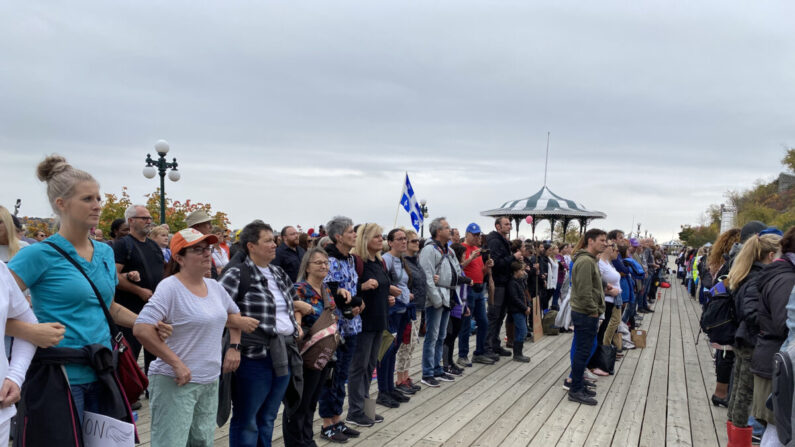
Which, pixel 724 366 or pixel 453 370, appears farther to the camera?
pixel 453 370

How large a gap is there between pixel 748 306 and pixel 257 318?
11.5 ft

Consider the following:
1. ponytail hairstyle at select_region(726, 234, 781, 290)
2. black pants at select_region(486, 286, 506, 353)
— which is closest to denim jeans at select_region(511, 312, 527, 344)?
black pants at select_region(486, 286, 506, 353)

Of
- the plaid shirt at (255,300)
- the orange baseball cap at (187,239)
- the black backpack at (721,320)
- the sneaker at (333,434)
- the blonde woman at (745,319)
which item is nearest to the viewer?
the orange baseball cap at (187,239)

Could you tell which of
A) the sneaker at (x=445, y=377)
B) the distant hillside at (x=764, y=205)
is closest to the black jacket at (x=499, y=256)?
the sneaker at (x=445, y=377)

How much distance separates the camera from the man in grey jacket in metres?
6.39

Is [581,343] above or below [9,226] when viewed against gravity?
Answer: below

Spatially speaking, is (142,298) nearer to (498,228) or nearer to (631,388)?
(498,228)

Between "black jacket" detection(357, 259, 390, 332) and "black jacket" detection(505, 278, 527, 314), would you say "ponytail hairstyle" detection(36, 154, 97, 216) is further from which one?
"black jacket" detection(505, 278, 527, 314)

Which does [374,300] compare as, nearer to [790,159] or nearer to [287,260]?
[287,260]

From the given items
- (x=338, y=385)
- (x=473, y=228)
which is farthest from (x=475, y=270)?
(x=338, y=385)

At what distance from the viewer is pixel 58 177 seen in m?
2.40

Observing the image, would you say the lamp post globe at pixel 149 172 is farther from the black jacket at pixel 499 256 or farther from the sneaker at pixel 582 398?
the sneaker at pixel 582 398

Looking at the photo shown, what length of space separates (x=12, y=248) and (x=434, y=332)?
4.56m

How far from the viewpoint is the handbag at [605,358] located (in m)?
7.09
